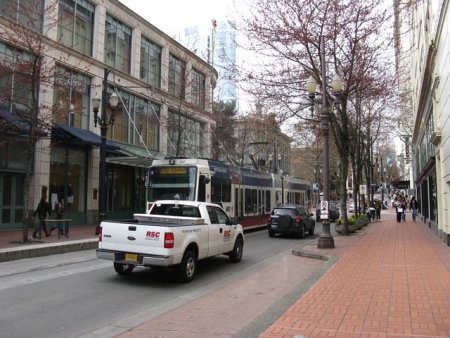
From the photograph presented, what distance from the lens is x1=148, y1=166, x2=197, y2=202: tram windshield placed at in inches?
728

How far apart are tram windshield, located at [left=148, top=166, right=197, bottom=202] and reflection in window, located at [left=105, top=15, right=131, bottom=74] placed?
12531 millimetres

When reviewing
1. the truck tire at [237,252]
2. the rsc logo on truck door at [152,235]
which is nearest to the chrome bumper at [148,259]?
the rsc logo on truck door at [152,235]

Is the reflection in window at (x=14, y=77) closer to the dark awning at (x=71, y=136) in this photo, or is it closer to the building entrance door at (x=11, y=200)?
the dark awning at (x=71, y=136)

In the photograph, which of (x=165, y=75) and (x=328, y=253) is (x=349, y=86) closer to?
(x=328, y=253)

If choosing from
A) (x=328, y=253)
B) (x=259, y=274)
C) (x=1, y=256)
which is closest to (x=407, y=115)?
(x=328, y=253)

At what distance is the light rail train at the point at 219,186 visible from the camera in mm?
18609

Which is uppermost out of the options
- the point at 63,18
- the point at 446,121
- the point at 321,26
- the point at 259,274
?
the point at 63,18

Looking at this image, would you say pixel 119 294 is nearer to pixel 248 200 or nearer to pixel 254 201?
pixel 248 200

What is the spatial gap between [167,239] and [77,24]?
20.3 m

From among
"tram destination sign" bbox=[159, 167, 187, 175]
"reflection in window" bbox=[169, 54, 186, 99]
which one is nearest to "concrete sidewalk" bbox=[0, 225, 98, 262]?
"tram destination sign" bbox=[159, 167, 187, 175]

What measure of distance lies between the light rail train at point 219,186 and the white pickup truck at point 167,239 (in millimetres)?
6101

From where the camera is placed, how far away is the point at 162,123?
1304 inches

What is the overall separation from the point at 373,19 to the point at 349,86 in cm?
330

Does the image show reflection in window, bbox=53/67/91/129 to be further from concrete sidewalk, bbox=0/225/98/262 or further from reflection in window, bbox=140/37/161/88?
concrete sidewalk, bbox=0/225/98/262
